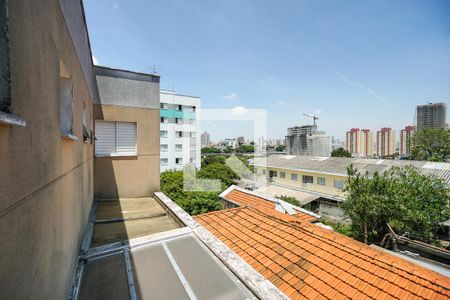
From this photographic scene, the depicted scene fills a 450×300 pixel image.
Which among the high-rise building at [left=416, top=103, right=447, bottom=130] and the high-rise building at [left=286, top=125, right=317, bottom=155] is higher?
the high-rise building at [left=416, top=103, right=447, bottom=130]

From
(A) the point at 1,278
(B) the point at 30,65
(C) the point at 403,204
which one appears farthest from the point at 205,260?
(C) the point at 403,204

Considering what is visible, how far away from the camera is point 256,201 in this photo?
10.8m

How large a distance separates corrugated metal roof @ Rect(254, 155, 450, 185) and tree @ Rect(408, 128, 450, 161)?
12.0 metres

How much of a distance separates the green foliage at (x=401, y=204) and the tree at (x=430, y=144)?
880 inches

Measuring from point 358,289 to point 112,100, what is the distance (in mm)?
7653

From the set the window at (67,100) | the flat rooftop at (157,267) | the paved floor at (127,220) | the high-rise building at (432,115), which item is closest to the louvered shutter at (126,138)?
the paved floor at (127,220)

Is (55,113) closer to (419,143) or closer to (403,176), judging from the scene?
(403,176)

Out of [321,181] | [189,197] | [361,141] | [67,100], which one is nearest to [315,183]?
[321,181]

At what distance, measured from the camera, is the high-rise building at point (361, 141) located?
77225mm

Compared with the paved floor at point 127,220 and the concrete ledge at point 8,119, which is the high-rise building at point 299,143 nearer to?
the paved floor at point 127,220

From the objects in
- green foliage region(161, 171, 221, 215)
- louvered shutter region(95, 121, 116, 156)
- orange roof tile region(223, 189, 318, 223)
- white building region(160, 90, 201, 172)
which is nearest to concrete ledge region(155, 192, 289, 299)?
louvered shutter region(95, 121, 116, 156)

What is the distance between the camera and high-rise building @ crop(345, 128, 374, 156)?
7722 centimetres

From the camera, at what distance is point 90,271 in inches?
104

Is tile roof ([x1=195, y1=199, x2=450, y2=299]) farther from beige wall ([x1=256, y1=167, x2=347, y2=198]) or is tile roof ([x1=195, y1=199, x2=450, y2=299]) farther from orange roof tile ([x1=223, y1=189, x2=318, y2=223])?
beige wall ([x1=256, y1=167, x2=347, y2=198])
